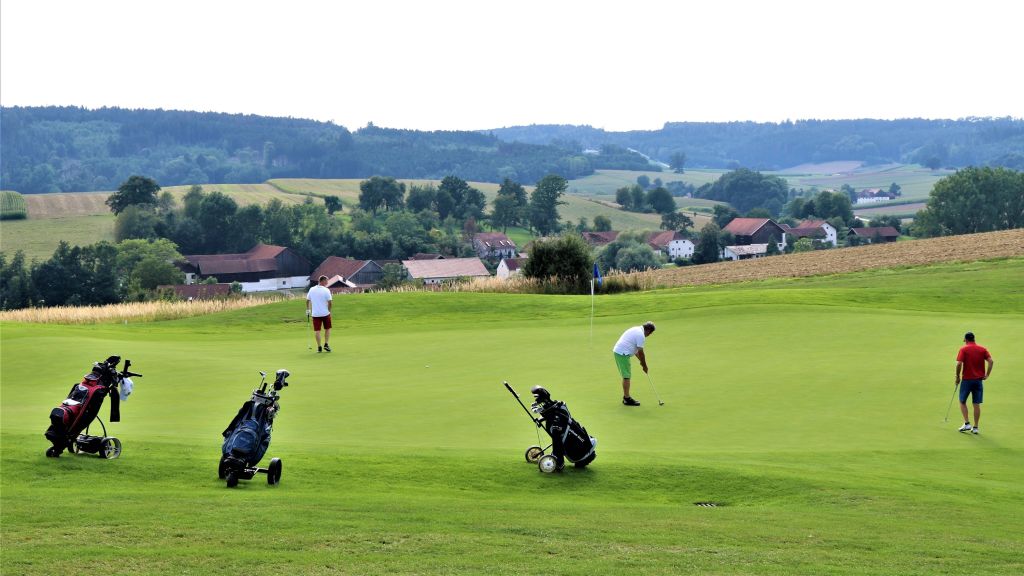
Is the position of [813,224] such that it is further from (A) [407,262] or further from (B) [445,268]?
(A) [407,262]

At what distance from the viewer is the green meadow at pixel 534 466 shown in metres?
9.52

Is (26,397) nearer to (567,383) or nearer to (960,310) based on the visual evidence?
(567,383)

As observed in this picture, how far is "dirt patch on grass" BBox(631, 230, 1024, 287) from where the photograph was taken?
200 ft

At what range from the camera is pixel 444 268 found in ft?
437

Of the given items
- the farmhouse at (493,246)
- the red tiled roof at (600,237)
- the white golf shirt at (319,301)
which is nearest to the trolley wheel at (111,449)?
the white golf shirt at (319,301)

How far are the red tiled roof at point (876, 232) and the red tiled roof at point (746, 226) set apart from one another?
14.1 metres

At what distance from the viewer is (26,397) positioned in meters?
18.7

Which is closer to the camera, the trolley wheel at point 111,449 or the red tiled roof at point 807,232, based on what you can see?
the trolley wheel at point 111,449

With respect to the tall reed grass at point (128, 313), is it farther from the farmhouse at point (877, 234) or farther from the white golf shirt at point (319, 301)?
the farmhouse at point (877, 234)

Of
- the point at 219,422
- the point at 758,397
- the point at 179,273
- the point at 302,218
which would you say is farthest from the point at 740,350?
the point at 302,218

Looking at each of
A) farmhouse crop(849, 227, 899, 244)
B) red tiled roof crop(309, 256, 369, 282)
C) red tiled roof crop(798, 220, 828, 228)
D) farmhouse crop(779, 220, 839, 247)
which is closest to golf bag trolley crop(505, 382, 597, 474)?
red tiled roof crop(309, 256, 369, 282)

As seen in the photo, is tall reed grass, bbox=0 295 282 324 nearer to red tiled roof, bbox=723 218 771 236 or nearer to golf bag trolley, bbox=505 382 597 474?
golf bag trolley, bbox=505 382 597 474

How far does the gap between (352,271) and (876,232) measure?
3282 inches

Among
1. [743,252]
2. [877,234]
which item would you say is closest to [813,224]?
[877,234]
